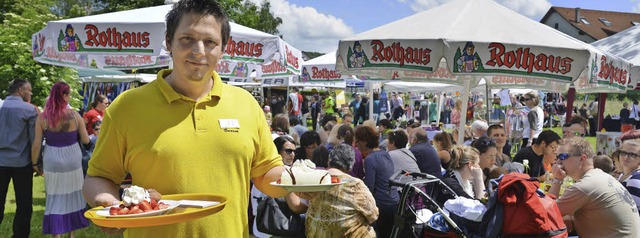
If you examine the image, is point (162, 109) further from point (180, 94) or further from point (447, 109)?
point (447, 109)

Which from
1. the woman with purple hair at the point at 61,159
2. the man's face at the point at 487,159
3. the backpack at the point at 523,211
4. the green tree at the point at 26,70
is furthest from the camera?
the green tree at the point at 26,70

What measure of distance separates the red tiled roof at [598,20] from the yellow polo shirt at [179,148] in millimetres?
70337

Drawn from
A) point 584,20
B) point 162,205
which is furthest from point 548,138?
point 584,20

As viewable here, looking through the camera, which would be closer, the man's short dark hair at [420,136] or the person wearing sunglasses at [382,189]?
the person wearing sunglasses at [382,189]

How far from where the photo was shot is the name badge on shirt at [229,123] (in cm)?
204

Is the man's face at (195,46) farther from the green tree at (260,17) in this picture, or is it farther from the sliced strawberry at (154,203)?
the green tree at (260,17)

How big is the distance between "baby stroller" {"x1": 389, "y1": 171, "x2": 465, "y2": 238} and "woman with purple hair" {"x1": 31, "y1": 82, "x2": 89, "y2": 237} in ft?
12.1

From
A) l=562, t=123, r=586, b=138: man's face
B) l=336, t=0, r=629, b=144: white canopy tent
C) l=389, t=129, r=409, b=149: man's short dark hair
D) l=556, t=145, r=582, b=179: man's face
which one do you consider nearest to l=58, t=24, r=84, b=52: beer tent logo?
l=336, t=0, r=629, b=144: white canopy tent

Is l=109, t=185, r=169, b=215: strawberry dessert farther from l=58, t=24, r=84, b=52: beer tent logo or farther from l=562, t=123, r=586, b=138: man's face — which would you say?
l=562, t=123, r=586, b=138: man's face

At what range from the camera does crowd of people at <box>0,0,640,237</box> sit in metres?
1.96

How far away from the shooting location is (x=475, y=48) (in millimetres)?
5734

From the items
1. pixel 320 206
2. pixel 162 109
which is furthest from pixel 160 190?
pixel 320 206

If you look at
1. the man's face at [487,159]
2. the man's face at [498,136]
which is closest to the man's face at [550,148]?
the man's face at [498,136]

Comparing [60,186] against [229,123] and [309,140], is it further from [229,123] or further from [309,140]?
[229,123]
